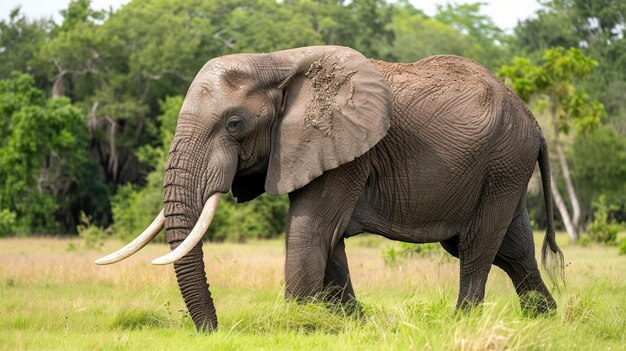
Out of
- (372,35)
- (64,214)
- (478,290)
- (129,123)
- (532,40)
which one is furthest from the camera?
(532,40)

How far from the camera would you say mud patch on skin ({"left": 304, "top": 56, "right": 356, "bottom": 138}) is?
9.36 meters

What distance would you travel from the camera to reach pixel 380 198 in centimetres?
983

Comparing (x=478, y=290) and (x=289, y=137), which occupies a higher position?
(x=289, y=137)

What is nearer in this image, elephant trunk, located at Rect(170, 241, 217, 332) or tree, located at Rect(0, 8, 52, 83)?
elephant trunk, located at Rect(170, 241, 217, 332)

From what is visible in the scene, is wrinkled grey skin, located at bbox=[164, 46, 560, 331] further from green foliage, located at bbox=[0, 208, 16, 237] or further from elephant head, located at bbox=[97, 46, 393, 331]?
green foliage, located at bbox=[0, 208, 16, 237]

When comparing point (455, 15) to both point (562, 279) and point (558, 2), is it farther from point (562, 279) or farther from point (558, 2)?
point (562, 279)

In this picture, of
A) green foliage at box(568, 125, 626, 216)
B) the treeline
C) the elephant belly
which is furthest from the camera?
green foliage at box(568, 125, 626, 216)

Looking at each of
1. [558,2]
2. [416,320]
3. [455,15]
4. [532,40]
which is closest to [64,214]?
[532,40]

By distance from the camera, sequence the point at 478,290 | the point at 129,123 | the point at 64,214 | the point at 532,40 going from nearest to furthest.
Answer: the point at 478,290
the point at 64,214
the point at 129,123
the point at 532,40

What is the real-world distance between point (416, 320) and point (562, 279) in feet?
10.1

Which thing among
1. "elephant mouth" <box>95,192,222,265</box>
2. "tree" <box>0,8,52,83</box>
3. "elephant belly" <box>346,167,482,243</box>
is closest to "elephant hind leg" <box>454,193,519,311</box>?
"elephant belly" <box>346,167,482,243</box>

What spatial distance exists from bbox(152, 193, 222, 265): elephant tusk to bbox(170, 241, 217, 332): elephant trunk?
219 millimetres

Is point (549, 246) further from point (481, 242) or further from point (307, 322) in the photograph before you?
point (307, 322)

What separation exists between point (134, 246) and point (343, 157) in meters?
1.83
